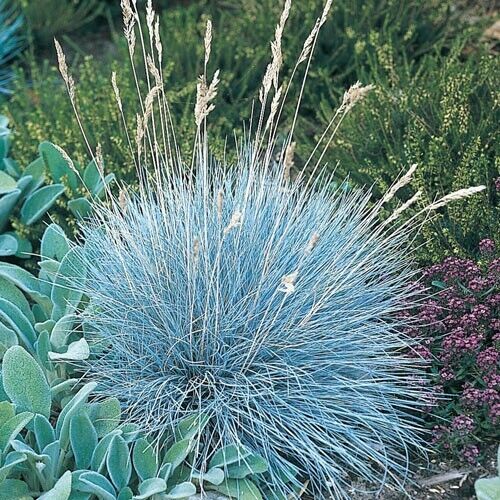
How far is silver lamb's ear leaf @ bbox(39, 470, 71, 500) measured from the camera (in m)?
2.02

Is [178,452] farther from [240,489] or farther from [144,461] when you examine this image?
[240,489]

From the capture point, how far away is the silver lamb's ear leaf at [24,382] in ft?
7.43

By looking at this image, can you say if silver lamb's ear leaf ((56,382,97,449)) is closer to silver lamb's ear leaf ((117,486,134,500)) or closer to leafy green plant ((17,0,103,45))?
silver lamb's ear leaf ((117,486,134,500))

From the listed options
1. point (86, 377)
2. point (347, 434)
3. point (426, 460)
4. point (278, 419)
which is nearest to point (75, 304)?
point (86, 377)

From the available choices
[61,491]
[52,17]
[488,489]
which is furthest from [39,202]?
[52,17]

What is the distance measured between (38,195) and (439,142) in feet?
4.80

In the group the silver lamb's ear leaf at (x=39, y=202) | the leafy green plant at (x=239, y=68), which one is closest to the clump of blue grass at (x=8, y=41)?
the leafy green plant at (x=239, y=68)

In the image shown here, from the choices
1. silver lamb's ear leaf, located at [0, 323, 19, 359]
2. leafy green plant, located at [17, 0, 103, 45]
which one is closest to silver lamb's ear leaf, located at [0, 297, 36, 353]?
silver lamb's ear leaf, located at [0, 323, 19, 359]

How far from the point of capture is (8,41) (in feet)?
15.8

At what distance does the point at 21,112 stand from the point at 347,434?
2.45 metres

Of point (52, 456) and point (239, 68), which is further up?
point (239, 68)

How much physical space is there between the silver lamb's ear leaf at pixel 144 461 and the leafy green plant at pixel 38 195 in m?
1.04

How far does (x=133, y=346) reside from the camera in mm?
2467

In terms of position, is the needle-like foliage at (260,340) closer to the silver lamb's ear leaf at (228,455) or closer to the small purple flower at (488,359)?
the silver lamb's ear leaf at (228,455)
